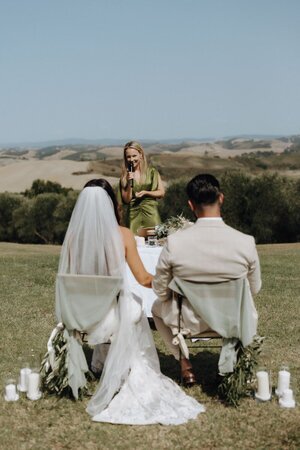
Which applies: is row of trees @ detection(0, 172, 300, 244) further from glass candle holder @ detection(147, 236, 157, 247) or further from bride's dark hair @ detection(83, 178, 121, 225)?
bride's dark hair @ detection(83, 178, 121, 225)

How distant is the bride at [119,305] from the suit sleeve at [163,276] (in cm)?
34

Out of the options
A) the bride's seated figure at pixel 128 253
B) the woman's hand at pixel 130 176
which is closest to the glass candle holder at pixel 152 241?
the woman's hand at pixel 130 176

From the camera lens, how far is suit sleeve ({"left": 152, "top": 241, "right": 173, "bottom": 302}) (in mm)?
5703

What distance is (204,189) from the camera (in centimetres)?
566

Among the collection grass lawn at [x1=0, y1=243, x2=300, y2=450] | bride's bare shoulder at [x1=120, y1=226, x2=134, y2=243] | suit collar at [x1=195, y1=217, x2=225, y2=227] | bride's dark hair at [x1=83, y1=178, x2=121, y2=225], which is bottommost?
grass lawn at [x1=0, y1=243, x2=300, y2=450]

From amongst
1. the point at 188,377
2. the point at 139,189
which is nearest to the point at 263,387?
the point at 188,377

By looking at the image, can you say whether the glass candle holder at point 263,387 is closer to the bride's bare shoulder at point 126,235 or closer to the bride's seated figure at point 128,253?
the bride's seated figure at point 128,253

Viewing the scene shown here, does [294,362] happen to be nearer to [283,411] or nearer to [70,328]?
[283,411]

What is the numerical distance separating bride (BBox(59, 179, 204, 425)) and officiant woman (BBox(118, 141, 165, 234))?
3.85 metres

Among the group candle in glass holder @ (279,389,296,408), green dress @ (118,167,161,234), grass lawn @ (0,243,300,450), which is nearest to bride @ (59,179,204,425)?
grass lawn @ (0,243,300,450)

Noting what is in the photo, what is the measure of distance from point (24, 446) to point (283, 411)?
2.39m

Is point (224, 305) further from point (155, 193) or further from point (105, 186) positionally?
point (155, 193)

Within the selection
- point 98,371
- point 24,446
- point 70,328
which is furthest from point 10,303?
point 24,446

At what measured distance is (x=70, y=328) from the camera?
6.00 m
